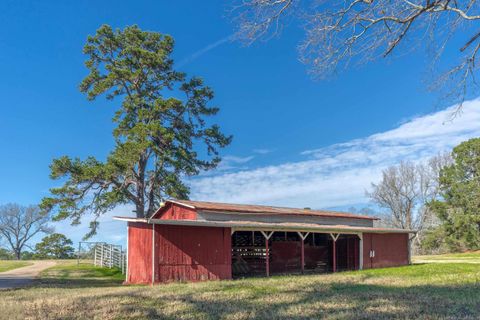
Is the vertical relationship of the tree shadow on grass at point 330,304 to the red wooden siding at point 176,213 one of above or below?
below

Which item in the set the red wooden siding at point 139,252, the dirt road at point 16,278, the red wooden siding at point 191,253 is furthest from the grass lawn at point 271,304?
the red wooden siding at point 139,252

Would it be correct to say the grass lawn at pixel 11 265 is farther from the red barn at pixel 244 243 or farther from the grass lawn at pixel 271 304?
the grass lawn at pixel 271 304

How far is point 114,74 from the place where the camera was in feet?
99.1

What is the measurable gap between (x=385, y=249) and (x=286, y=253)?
6639 mm

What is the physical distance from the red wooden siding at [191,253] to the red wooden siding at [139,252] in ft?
1.96

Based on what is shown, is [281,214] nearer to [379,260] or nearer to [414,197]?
[379,260]

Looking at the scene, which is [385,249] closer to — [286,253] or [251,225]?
[286,253]

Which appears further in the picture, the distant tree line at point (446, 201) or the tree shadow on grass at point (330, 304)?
the distant tree line at point (446, 201)

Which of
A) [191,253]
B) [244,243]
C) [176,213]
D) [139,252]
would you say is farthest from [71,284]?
[244,243]

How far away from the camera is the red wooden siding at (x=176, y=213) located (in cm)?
2334

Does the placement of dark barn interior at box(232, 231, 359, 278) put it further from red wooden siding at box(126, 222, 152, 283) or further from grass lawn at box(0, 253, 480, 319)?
grass lawn at box(0, 253, 480, 319)

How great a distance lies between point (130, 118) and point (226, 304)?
22.3 meters

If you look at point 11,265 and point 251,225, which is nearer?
point 251,225

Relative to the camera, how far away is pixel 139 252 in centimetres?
1958
